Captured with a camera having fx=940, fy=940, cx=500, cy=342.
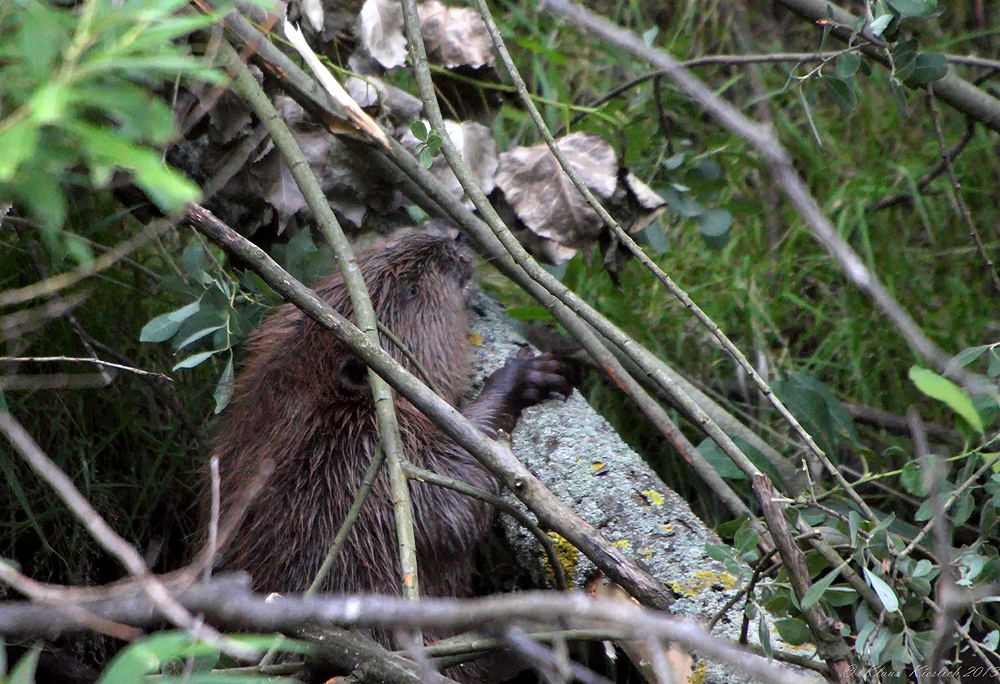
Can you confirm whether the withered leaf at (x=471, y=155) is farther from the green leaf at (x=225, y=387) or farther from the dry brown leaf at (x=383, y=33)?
the green leaf at (x=225, y=387)

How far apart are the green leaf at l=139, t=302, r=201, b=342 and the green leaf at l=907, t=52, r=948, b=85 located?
6.09 ft

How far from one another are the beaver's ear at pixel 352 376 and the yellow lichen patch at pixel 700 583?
939 millimetres

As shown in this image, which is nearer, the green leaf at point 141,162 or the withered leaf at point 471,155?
the green leaf at point 141,162

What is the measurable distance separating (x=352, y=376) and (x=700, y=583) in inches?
40.8

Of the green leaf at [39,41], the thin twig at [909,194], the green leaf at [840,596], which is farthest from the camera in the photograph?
the thin twig at [909,194]

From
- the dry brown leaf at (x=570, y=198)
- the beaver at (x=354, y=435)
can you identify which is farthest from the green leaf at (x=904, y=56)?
the beaver at (x=354, y=435)

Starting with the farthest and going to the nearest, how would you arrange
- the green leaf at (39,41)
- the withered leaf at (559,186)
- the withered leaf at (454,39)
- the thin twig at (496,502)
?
the withered leaf at (454,39) → the withered leaf at (559,186) → the thin twig at (496,502) → the green leaf at (39,41)

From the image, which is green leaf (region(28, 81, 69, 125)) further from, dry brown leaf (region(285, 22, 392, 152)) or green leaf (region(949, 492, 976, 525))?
green leaf (region(949, 492, 976, 525))

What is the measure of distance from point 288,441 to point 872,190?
2.56 meters

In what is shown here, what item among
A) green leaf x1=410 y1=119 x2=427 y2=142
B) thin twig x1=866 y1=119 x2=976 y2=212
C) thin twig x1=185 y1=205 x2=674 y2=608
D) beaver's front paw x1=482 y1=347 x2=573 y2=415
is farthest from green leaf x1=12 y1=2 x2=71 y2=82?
thin twig x1=866 y1=119 x2=976 y2=212

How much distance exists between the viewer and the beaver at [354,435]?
229cm

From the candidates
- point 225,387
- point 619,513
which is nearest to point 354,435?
point 225,387

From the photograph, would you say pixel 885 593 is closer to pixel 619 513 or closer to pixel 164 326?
pixel 619 513

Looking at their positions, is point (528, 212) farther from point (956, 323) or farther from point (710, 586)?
point (956, 323)
